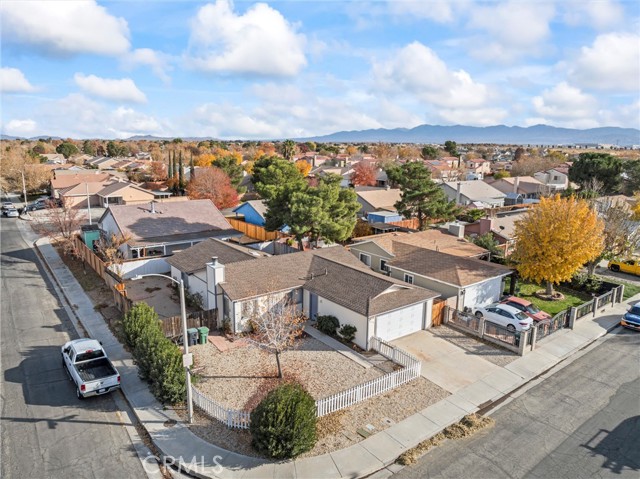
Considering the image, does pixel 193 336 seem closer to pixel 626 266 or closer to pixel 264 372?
pixel 264 372

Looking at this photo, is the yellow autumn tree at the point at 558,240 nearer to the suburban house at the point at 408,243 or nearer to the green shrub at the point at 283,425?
the suburban house at the point at 408,243

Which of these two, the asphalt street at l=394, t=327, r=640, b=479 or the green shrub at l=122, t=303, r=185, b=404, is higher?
the green shrub at l=122, t=303, r=185, b=404

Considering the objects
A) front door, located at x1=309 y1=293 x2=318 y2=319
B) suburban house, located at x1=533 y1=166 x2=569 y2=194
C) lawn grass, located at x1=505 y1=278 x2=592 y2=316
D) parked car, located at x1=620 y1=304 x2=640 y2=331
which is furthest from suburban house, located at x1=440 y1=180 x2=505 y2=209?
front door, located at x1=309 y1=293 x2=318 y2=319

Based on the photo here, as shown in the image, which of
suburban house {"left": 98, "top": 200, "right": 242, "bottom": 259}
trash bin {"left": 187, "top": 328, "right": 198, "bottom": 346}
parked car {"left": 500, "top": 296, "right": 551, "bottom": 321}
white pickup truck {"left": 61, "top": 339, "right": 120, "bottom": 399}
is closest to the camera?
white pickup truck {"left": 61, "top": 339, "right": 120, "bottom": 399}

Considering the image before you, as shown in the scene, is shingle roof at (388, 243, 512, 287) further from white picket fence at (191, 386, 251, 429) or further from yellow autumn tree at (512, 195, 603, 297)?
white picket fence at (191, 386, 251, 429)

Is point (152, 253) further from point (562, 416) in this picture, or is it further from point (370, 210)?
point (562, 416)

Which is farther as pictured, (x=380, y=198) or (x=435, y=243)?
(x=380, y=198)

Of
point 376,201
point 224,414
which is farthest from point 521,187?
point 224,414
